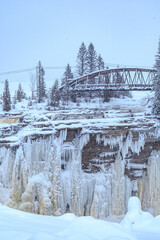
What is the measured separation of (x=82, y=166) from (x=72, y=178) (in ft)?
3.98

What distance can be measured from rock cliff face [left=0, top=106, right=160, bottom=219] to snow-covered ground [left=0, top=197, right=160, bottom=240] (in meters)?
5.94

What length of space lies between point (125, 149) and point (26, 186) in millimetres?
6711

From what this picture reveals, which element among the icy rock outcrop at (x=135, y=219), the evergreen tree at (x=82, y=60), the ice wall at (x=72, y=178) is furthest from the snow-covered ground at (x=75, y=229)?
the evergreen tree at (x=82, y=60)

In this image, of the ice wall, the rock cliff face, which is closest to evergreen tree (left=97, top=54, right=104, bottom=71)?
the rock cliff face

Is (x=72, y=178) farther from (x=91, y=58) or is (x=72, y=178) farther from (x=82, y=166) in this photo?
(x=91, y=58)

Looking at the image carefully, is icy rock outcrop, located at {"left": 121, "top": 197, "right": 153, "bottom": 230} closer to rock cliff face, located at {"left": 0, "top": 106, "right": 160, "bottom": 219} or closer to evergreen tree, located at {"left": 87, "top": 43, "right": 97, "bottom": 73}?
rock cliff face, located at {"left": 0, "top": 106, "right": 160, "bottom": 219}

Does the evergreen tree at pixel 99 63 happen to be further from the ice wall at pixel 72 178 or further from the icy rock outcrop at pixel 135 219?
the icy rock outcrop at pixel 135 219

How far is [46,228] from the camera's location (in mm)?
3133

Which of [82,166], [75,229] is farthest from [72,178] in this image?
[75,229]

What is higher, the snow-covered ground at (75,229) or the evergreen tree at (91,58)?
the evergreen tree at (91,58)

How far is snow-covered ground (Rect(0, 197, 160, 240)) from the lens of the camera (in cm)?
267

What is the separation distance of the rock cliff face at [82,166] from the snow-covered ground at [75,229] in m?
5.94

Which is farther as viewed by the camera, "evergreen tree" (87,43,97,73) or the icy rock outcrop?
"evergreen tree" (87,43,97,73)

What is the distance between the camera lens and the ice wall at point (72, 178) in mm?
9438
